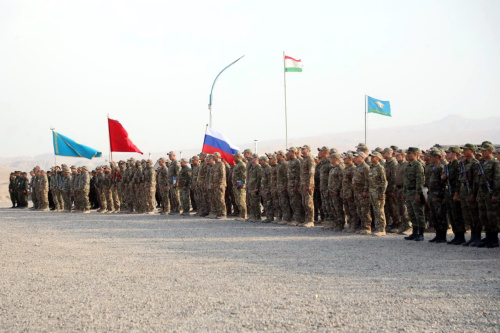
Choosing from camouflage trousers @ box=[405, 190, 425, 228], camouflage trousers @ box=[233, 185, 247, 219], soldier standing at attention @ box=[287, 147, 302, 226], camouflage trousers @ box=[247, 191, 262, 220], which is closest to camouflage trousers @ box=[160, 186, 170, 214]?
camouflage trousers @ box=[233, 185, 247, 219]

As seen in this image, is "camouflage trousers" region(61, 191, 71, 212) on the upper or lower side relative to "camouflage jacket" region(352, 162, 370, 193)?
lower

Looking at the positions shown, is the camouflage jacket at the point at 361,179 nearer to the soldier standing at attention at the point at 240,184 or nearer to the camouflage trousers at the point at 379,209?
the camouflage trousers at the point at 379,209

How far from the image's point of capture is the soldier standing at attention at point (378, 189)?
13242 mm

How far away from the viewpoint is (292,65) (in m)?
26.9

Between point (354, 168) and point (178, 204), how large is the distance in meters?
9.38

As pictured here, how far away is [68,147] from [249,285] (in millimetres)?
20888

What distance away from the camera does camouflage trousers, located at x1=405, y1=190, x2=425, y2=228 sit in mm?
12258

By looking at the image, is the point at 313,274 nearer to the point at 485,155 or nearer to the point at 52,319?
the point at 52,319

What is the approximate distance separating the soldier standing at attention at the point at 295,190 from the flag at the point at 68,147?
12281 mm

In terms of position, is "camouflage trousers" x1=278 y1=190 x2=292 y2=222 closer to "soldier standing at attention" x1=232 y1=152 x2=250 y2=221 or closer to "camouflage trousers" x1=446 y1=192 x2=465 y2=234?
"soldier standing at attention" x1=232 y1=152 x2=250 y2=221

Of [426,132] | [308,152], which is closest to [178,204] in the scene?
[308,152]

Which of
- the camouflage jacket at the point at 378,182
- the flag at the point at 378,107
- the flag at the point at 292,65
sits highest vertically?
the flag at the point at 292,65

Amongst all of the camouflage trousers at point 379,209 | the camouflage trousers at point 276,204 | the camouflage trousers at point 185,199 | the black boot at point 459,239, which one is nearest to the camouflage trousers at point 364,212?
the camouflage trousers at point 379,209

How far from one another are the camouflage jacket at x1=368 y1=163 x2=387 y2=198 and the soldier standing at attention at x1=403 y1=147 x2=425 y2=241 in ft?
2.05
